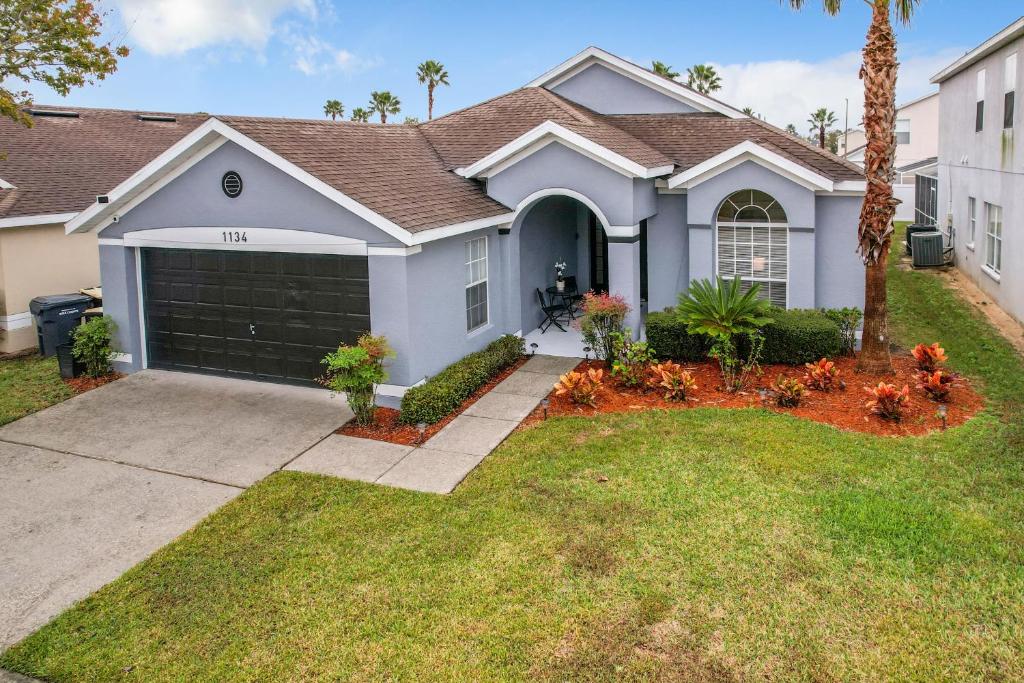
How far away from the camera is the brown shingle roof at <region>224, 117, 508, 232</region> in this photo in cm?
1267

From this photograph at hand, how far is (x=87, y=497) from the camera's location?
9.95 meters

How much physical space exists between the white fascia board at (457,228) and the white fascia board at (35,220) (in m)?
9.80

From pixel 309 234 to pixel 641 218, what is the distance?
6125mm

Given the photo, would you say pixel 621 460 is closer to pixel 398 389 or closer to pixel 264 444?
pixel 398 389

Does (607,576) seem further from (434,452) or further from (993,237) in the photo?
(993,237)

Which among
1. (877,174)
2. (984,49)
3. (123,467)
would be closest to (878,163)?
(877,174)

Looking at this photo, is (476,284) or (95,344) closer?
(95,344)

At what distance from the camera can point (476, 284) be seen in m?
14.9

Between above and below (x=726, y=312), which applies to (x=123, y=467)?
below

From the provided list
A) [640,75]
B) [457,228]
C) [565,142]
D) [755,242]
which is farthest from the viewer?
[640,75]

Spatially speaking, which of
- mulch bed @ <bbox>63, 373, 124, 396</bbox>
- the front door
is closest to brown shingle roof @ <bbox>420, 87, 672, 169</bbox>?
the front door

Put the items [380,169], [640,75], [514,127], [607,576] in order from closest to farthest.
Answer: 1. [607,576]
2. [380,169]
3. [514,127]
4. [640,75]

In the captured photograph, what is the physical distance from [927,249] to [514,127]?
15572 mm

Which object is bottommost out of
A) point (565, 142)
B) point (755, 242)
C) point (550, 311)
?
point (550, 311)
